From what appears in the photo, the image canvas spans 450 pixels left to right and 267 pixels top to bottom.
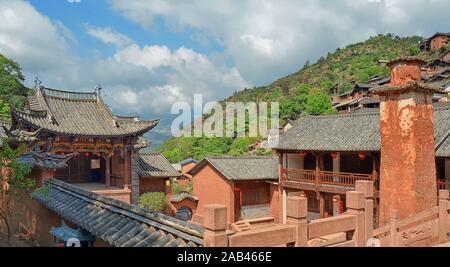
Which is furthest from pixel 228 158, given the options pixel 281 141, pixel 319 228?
pixel 319 228

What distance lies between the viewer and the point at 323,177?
19719mm

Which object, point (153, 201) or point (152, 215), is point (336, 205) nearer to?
point (153, 201)

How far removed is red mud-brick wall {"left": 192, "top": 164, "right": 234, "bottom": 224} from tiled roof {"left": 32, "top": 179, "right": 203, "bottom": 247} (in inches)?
551

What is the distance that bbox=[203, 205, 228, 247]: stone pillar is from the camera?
4395 mm

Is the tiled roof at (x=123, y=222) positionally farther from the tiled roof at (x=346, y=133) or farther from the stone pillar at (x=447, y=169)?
the stone pillar at (x=447, y=169)

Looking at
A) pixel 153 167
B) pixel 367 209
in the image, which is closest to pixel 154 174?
pixel 153 167

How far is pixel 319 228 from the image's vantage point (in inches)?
227

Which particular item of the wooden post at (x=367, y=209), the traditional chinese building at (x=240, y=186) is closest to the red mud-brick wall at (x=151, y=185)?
the traditional chinese building at (x=240, y=186)

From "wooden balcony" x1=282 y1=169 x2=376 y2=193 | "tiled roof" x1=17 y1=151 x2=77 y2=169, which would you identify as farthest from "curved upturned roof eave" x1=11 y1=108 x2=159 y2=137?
"wooden balcony" x1=282 y1=169 x2=376 y2=193

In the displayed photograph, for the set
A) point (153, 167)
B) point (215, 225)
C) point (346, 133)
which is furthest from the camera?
point (153, 167)

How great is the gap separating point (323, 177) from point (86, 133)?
11967mm

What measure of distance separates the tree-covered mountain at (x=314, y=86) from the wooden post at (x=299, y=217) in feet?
104

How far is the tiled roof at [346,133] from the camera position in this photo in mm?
16047
